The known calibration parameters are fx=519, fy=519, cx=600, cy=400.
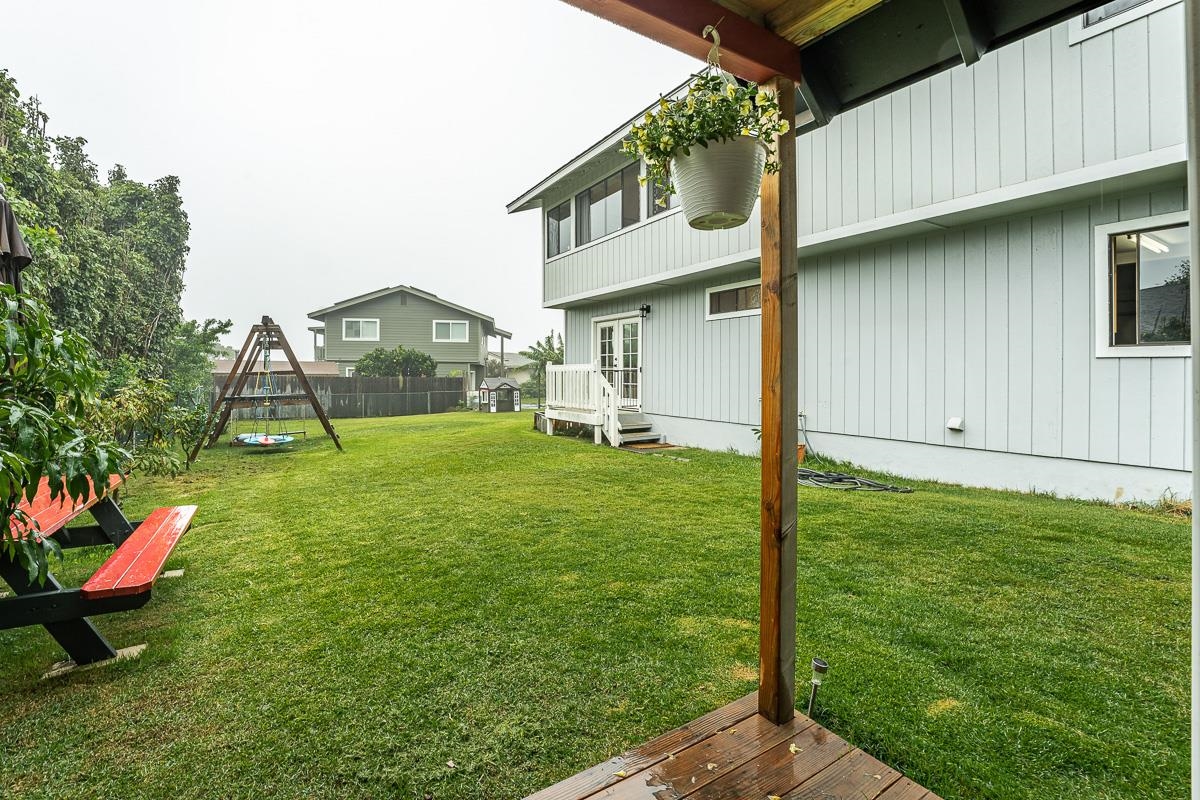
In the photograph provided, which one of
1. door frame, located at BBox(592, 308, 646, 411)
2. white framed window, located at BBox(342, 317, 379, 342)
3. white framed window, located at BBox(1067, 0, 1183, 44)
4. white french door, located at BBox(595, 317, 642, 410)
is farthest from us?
white framed window, located at BBox(342, 317, 379, 342)

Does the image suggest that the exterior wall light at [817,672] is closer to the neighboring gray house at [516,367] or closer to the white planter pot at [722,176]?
the white planter pot at [722,176]

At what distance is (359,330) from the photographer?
915 inches

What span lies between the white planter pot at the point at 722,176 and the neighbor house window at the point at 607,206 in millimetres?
7999

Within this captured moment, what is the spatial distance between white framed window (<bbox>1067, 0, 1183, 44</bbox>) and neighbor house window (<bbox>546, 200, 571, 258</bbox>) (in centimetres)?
845

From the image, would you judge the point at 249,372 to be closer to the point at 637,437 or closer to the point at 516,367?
the point at 637,437

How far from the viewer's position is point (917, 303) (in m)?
5.92

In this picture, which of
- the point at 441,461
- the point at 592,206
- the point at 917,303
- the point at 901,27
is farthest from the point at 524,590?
the point at 592,206

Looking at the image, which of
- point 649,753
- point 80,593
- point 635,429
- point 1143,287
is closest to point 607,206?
point 635,429

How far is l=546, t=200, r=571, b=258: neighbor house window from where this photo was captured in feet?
37.8

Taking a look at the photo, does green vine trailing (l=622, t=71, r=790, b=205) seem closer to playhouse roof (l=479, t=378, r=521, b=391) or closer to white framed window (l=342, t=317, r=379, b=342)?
playhouse roof (l=479, t=378, r=521, b=391)

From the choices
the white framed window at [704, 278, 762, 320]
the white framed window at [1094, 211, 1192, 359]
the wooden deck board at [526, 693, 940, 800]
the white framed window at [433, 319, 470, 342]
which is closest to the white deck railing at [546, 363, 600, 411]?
the white framed window at [704, 278, 762, 320]

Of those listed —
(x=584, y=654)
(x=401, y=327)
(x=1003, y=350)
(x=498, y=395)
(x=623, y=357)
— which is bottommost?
(x=584, y=654)

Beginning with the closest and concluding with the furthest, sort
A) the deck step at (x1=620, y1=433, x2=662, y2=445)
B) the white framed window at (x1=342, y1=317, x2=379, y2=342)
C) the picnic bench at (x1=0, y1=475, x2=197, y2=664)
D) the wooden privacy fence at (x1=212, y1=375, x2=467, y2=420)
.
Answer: the picnic bench at (x1=0, y1=475, x2=197, y2=664) < the deck step at (x1=620, y1=433, x2=662, y2=445) < the wooden privacy fence at (x1=212, y1=375, x2=467, y2=420) < the white framed window at (x1=342, y1=317, x2=379, y2=342)

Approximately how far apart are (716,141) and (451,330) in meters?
23.9
